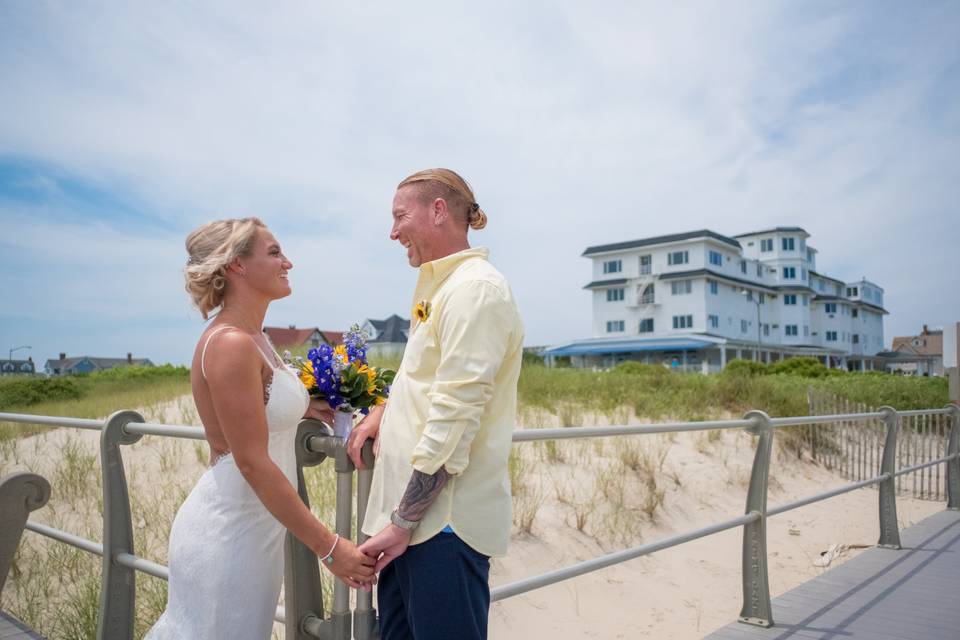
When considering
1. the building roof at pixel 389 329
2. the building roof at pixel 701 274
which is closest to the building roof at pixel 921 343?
the building roof at pixel 701 274

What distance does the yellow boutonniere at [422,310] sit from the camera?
6.03ft

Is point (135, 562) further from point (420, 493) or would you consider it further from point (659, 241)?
point (659, 241)

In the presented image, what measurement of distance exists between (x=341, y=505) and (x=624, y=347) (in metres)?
47.3

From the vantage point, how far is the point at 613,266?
5366cm

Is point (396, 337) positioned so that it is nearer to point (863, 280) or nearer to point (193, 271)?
point (863, 280)

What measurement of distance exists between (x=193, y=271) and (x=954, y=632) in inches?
180

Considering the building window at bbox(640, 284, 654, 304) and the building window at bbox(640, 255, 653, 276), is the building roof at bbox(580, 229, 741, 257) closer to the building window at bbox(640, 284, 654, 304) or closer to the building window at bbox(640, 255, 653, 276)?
the building window at bbox(640, 255, 653, 276)

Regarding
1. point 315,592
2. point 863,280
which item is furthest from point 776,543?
point 863,280

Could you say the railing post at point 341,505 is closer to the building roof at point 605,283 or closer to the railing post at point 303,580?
the railing post at point 303,580

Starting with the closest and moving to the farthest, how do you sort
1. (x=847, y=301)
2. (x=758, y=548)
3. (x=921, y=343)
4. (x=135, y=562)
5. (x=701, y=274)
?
(x=135, y=562) < (x=758, y=548) < (x=701, y=274) < (x=847, y=301) < (x=921, y=343)

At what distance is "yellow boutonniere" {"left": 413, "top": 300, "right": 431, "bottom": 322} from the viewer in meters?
1.84

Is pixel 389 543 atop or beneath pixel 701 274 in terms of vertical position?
beneath

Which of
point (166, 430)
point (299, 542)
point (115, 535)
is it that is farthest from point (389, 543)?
point (115, 535)

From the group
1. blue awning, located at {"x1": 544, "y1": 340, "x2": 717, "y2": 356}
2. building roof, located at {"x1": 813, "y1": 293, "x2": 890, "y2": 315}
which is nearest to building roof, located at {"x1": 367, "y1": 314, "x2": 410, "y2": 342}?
blue awning, located at {"x1": 544, "y1": 340, "x2": 717, "y2": 356}
